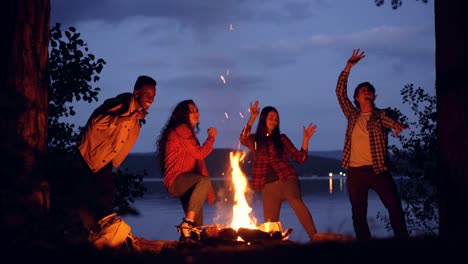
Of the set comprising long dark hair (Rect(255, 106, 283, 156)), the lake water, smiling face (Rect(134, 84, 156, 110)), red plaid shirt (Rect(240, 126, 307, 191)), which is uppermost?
smiling face (Rect(134, 84, 156, 110))

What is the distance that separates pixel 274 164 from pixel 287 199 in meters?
0.55

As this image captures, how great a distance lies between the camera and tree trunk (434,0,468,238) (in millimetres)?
6352

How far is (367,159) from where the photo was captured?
27.2 feet

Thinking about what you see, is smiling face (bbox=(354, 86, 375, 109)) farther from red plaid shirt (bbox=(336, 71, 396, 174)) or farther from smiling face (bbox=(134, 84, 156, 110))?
smiling face (bbox=(134, 84, 156, 110))

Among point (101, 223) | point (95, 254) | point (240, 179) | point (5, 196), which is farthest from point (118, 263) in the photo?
point (240, 179)

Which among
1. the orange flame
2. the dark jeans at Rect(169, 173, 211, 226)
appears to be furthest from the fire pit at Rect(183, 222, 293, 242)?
the orange flame

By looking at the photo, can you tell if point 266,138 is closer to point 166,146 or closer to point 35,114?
point 166,146

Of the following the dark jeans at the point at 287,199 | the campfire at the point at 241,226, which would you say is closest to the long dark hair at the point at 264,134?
the campfire at the point at 241,226

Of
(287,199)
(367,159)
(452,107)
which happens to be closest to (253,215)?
(287,199)

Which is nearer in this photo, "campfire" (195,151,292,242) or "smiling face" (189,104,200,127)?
"campfire" (195,151,292,242)

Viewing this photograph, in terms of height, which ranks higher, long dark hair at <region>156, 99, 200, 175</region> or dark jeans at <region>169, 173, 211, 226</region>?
long dark hair at <region>156, 99, 200, 175</region>

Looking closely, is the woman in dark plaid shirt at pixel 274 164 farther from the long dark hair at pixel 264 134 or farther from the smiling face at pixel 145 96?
the smiling face at pixel 145 96

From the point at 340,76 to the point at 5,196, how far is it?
19.9 feet

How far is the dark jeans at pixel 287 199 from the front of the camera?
8992 mm
